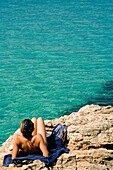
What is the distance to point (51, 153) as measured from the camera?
17.0ft

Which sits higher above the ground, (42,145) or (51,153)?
(42,145)

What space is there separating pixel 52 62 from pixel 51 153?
9.69 metres

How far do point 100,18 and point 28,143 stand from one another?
69.6ft

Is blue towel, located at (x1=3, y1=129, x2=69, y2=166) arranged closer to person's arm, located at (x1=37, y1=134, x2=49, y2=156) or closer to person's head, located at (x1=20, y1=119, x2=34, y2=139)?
person's arm, located at (x1=37, y1=134, x2=49, y2=156)

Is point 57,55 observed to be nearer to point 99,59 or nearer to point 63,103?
point 99,59

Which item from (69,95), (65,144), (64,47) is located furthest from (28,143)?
(64,47)

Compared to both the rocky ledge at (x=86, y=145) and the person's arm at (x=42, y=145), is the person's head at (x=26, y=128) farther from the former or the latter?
the rocky ledge at (x=86, y=145)

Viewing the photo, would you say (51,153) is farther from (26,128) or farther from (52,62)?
(52,62)

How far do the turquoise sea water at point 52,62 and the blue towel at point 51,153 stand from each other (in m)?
3.29

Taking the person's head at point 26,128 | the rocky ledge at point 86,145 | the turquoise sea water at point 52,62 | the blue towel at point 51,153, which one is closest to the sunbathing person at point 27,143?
the person's head at point 26,128

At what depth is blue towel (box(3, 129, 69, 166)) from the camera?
481cm

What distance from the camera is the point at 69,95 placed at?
11031 mm

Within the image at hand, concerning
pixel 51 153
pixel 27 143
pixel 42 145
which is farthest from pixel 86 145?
pixel 27 143

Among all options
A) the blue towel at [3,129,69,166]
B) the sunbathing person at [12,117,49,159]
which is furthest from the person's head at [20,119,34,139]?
the blue towel at [3,129,69,166]
